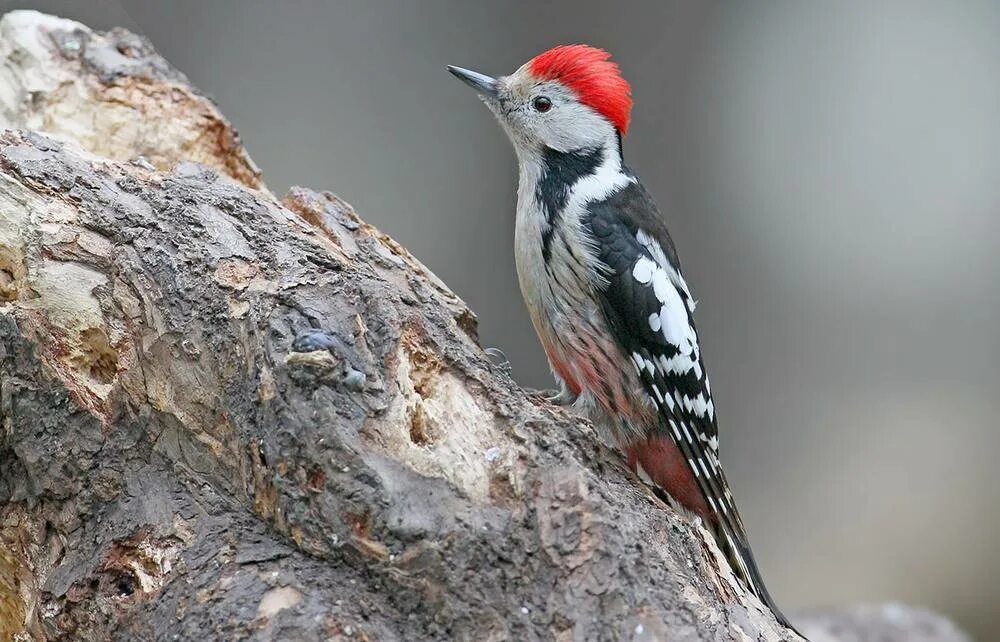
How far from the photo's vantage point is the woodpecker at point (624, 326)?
267cm

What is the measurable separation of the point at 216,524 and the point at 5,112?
4.31 ft

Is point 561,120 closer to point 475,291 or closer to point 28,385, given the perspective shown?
point 28,385

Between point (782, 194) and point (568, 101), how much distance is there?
390cm

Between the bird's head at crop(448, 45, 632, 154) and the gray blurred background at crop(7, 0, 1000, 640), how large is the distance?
3.11 m

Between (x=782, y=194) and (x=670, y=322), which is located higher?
(x=782, y=194)

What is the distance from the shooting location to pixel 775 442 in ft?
A: 21.9

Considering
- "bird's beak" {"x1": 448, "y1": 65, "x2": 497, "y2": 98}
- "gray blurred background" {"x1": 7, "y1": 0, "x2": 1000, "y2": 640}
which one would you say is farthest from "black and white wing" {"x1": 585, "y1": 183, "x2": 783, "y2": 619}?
"gray blurred background" {"x1": 7, "y1": 0, "x2": 1000, "y2": 640}

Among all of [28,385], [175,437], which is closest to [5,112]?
[28,385]

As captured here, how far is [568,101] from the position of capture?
3027mm

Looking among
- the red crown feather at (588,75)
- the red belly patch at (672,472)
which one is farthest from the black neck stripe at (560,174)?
the red belly patch at (672,472)

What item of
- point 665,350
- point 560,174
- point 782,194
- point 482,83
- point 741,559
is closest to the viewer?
point 741,559

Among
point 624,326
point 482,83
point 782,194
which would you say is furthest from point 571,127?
point 782,194

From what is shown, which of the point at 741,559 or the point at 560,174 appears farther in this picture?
the point at 560,174

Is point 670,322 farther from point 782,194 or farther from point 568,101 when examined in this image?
point 782,194
